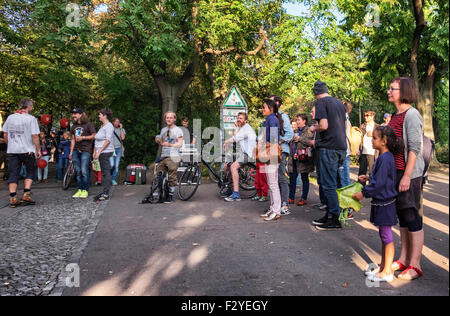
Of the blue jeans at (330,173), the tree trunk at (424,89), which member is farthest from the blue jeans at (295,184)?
the tree trunk at (424,89)

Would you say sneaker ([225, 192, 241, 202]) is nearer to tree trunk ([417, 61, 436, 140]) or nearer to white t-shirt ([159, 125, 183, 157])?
white t-shirt ([159, 125, 183, 157])

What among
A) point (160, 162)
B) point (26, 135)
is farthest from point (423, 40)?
point (26, 135)

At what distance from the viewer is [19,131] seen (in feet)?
25.1

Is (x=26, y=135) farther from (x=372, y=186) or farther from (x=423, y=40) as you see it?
(x=423, y=40)

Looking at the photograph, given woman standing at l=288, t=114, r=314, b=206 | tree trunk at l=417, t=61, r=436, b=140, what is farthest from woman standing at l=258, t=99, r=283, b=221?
tree trunk at l=417, t=61, r=436, b=140

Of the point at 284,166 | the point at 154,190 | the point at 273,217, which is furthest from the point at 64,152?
the point at 273,217

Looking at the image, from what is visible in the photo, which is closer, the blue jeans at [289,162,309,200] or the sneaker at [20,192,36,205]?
the blue jeans at [289,162,309,200]

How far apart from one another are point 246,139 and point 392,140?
481 centimetres

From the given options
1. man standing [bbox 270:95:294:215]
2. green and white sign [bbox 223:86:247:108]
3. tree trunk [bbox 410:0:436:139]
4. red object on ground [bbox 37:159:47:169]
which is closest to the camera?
man standing [bbox 270:95:294:215]

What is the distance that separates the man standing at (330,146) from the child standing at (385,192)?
1.80m

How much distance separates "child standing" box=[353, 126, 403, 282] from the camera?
3.50m

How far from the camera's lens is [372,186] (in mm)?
3564

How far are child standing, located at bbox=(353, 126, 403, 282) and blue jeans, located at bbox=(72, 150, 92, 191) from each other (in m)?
7.00
